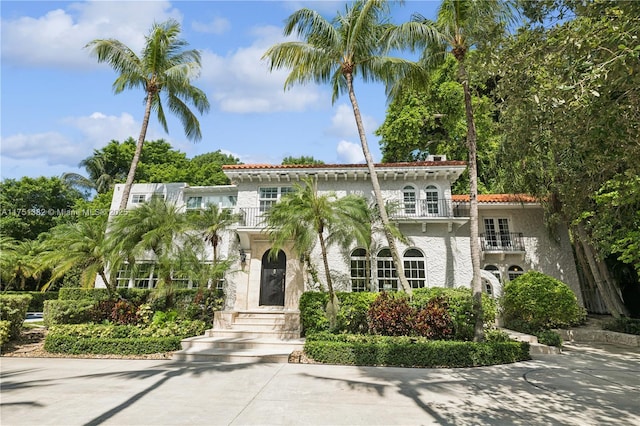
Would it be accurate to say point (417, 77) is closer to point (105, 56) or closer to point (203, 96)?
point (203, 96)

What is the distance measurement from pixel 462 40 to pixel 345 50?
476cm

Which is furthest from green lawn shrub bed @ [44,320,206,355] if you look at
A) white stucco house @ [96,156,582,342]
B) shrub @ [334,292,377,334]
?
shrub @ [334,292,377,334]

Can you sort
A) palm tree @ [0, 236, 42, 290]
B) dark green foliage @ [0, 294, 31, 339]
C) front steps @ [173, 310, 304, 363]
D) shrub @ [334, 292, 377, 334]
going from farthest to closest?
palm tree @ [0, 236, 42, 290] → shrub @ [334, 292, 377, 334] → dark green foliage @ [0, 294, 31, 339] → front steps @ [173, 310, 304, 363]

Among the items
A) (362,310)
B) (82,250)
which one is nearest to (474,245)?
(362,310)

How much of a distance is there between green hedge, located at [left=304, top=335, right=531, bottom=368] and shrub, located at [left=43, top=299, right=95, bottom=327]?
31.6 feet

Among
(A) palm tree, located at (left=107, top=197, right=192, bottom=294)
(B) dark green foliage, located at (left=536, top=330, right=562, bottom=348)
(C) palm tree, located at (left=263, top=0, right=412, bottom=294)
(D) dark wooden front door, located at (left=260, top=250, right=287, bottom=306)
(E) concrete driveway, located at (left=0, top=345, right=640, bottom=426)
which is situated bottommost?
(E) concrete driveway, located at (left=0, top=345, right=640, bottom=426)

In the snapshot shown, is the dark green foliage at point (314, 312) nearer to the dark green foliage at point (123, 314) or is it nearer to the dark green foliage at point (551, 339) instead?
the dark green foliage at point (123, 314)

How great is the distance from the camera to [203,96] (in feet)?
63.1

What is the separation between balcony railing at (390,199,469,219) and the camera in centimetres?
1702

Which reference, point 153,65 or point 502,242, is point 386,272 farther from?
point 153,65

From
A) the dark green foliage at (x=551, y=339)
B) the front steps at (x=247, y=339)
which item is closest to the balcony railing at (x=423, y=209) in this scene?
the dark green foliage at (x=551, y=339)

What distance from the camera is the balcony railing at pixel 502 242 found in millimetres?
18000

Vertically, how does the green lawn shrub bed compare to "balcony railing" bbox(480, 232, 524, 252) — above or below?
below

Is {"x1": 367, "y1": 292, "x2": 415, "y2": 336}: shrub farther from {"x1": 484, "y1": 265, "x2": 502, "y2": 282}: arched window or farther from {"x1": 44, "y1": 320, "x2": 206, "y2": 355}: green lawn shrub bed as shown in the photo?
{"x1": 484, "y1": 265, "x2": 502, "y2": 282}: arched window
